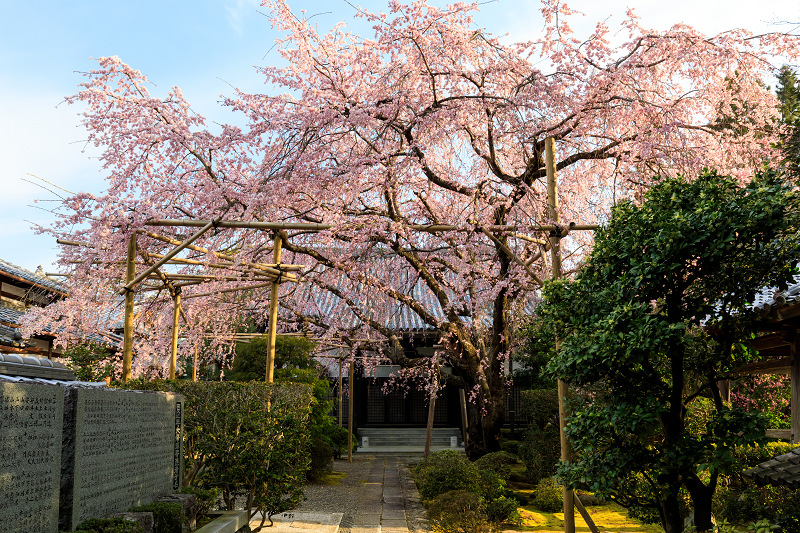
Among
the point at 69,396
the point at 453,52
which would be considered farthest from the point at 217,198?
the point at 69,396

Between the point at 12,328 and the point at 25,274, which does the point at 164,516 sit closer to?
the point at 12,328

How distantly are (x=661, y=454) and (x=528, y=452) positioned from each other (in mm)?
8246

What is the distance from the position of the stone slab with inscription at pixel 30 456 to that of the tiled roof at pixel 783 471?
5574 millimetres

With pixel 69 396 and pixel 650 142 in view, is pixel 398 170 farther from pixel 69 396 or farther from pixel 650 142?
pixel 69 396

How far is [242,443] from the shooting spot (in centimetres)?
688

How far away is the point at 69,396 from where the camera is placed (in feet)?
14.7

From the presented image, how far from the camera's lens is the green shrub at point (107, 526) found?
4.23 meters

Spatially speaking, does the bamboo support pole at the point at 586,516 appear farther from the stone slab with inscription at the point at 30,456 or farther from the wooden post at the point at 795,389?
the stone slab with inscription at the point at 30,456

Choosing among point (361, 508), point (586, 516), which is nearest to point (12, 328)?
point (361, 508)

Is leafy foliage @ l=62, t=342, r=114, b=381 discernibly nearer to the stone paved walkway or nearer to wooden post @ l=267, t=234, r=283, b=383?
the stone paved walkway

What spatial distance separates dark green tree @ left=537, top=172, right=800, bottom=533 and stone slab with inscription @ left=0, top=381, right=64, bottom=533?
410 centimetres

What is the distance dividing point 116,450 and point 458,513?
5.50m

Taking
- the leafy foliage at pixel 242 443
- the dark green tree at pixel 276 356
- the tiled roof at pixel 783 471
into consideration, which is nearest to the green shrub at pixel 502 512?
the leafy foliage at pixel 242 443

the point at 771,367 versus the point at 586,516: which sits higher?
the point at 771,367
